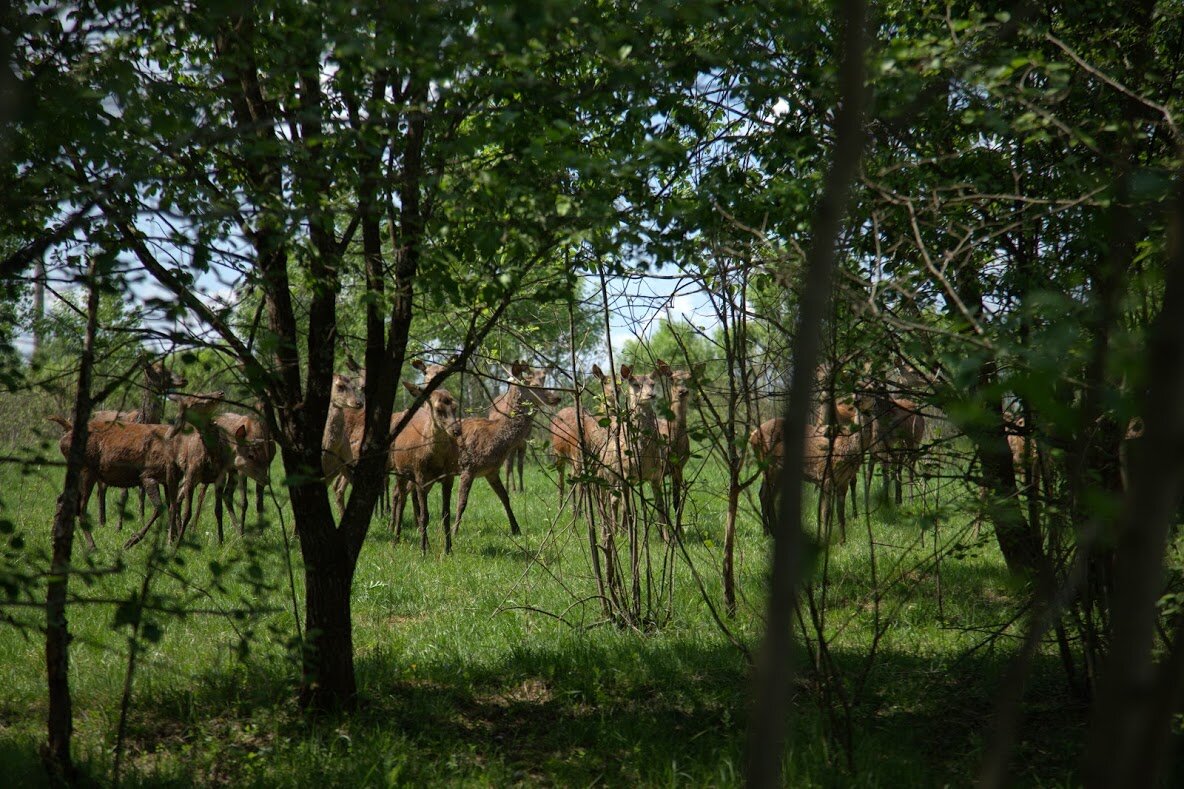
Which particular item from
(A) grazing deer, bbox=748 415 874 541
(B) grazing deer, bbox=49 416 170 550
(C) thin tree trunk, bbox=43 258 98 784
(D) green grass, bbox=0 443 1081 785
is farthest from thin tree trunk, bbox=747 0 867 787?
(B) grazing deer, bbox=49 416 170 550

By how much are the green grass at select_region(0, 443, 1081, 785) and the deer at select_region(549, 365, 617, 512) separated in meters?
0.87

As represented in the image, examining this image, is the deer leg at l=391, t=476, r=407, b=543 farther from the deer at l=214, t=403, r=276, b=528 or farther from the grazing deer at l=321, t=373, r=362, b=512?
the deer at l=214, t=403, r=276, b=528

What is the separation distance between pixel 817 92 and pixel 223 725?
13.9 feet

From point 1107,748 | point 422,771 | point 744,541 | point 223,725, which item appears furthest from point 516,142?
point 744,541

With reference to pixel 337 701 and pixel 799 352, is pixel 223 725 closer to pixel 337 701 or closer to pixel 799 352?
pixel 337 701

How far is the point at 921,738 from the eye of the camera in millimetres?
4766

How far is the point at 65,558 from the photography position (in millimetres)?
3928

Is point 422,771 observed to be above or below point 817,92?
below

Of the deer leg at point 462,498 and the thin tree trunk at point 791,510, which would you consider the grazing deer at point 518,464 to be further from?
the thin tree trunk at point 791,510

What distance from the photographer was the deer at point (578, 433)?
5.75m

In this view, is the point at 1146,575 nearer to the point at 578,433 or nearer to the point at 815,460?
the point at 815,460

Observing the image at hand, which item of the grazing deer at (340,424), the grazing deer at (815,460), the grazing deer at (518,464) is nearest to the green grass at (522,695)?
the grazing deer at (815,460)

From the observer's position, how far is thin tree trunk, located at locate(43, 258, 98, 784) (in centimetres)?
364

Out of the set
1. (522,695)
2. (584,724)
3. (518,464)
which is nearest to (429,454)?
(518,464)
